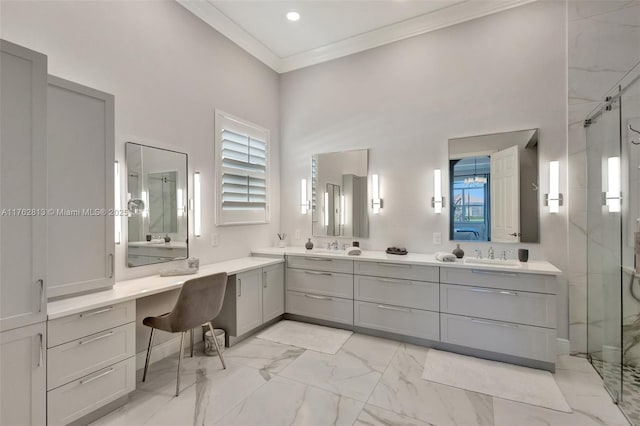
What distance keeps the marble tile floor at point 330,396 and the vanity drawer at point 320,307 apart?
59 cm

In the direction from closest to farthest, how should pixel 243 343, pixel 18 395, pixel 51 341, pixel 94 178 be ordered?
1. pixel 18 395
2. pixel 51 341
3. pixel 94 178
4. pixel 243 343

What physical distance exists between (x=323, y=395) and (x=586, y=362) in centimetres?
248

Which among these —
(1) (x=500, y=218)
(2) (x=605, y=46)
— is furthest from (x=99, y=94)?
(2) (x=605, y=46)

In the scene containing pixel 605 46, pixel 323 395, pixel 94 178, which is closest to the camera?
pixel 94 178

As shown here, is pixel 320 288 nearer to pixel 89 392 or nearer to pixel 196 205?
pixel 196 205

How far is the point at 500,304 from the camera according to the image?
2.79 meters

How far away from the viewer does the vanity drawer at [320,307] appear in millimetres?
3518

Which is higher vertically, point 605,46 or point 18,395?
point 605,46

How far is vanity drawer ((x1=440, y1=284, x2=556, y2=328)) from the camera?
264 centimetres

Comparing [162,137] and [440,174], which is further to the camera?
[440,174]

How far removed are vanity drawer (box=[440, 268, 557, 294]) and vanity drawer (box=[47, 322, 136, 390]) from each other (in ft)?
8.98

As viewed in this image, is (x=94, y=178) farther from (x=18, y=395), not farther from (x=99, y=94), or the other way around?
(x=18, y=395)

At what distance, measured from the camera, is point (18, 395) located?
164 centimetres

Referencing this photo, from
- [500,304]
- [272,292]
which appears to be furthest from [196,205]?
[500,304]
